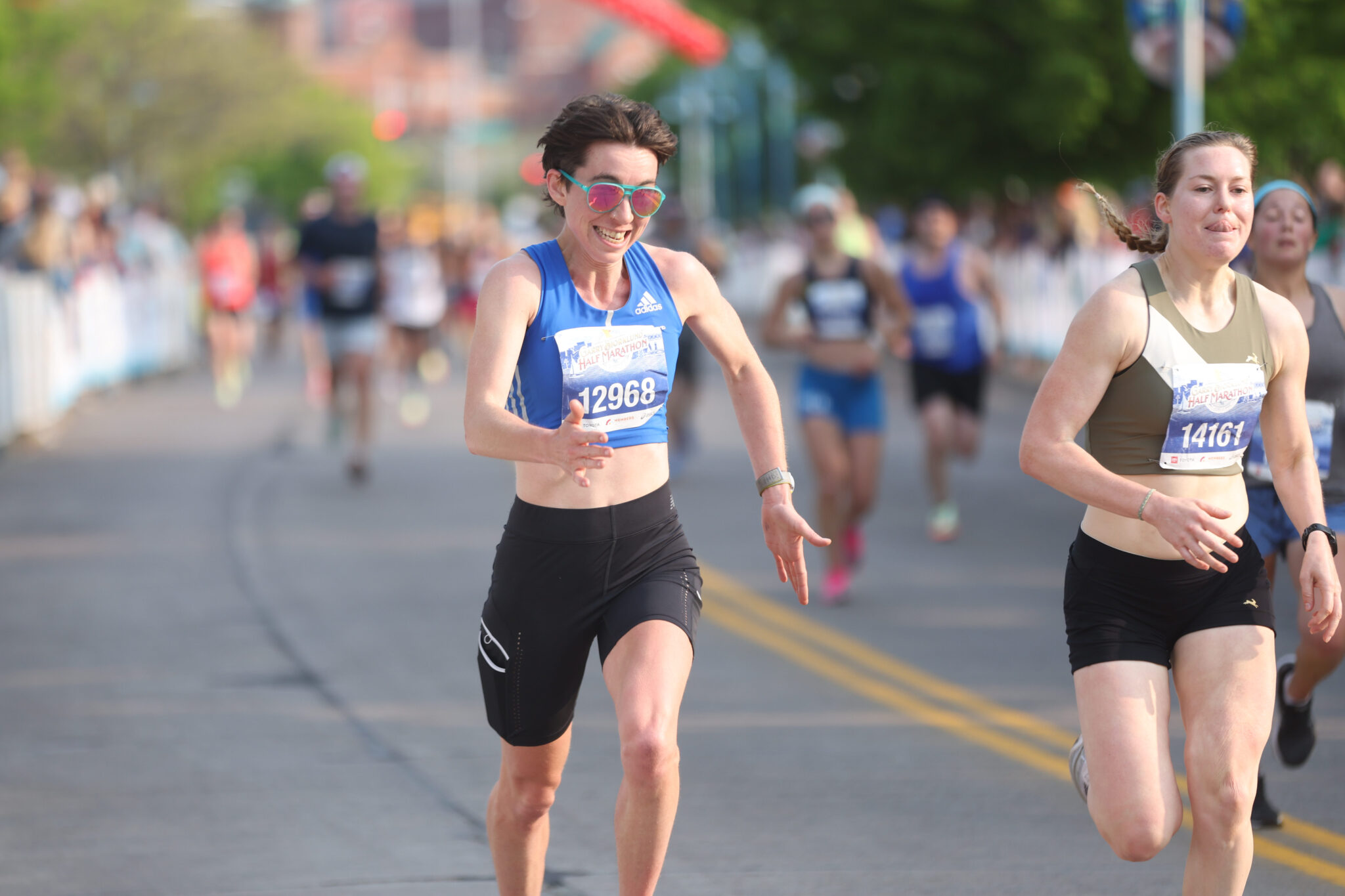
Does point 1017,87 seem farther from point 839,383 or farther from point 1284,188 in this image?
point 1284,188

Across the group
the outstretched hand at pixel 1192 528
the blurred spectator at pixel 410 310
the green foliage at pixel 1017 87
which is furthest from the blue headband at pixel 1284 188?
the green foliage at pixel 1017 87

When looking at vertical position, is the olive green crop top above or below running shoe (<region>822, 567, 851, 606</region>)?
above

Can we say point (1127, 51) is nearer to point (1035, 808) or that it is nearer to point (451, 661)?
point (451, 661)

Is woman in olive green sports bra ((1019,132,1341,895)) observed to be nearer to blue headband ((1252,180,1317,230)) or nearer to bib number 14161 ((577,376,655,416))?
bib number 14161 ((577,376,655,416))

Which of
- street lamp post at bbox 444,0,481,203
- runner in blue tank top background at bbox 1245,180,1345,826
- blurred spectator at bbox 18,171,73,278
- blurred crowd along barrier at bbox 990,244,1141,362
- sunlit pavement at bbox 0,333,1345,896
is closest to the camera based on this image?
sunlit pavement at bbox 0,333,1345,896

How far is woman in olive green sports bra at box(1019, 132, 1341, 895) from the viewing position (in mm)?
4367

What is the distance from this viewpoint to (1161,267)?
4.64 metres

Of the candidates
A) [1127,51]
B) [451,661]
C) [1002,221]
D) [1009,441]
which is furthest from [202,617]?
[1002,221]

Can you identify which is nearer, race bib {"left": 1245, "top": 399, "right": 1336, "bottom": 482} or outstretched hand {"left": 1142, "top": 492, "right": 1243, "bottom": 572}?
outstretched hand {"left": 1142, "top": 492, "right": 1243, "bottom": 572}

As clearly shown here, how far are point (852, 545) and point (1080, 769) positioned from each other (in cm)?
575

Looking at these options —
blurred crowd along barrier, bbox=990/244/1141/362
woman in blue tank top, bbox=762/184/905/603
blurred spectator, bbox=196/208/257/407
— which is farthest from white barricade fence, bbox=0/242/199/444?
blurred crowd along barrier, bbox=990/244/1141/362

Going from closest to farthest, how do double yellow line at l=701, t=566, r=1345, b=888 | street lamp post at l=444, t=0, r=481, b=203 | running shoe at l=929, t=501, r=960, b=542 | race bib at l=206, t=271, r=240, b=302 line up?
double yellow line at l=701, t=566, r=1345, b=888 → running shoe at l=929, t=501, r=960, b=542 → race bib at l=206, t=271, r=240, b=302 → street lamp post at l=444, t=0, r=481, b=203

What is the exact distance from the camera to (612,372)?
4.59m

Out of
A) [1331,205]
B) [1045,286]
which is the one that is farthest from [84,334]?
[1331,205]
